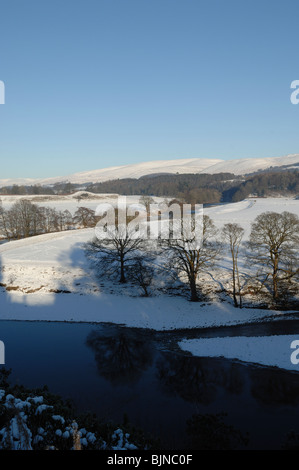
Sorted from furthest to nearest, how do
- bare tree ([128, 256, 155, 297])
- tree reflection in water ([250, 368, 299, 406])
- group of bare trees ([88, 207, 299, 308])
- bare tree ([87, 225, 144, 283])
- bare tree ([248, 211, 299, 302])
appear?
bare tree ([87, 225, 144, 283])
bare tree ([128, 256, 155, 297])
group of bare trees ([88, 207, 299, 308])
bare tree ([248, 211, 299, 302])
tree reflection in water ([250, 368, 299, 406])

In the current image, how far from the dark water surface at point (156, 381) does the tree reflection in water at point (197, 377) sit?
5cm

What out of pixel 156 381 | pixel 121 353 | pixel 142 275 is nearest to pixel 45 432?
pixel 156 381

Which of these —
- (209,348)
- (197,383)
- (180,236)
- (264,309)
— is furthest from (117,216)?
(197,383)

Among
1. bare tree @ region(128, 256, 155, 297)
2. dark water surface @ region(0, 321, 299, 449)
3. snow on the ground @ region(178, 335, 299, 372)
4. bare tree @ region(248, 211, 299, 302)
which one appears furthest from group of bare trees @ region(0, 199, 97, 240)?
snow on the ground @ region(178, 335, 299, 372)

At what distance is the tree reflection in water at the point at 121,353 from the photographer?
18.0 metres

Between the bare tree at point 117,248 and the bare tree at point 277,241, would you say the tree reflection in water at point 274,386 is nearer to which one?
the bare tree at point 277,241

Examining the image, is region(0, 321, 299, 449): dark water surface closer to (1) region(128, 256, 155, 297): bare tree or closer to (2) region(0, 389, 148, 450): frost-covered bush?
(2) region(0, 389, 148, 450): frost-covered bush

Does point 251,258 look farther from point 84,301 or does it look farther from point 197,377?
point 84,301

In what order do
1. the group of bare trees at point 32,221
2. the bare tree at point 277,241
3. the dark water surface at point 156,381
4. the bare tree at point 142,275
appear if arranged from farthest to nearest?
the group of bare trees at point 32,221, the bare tree at point 142,275, the bare tree at point 277,241, the dark water surface at point 156,381

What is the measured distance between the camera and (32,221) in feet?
225

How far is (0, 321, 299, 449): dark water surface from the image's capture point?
42.9 feet

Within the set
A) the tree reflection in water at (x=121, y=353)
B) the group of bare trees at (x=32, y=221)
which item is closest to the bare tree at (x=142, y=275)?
the tree reflection in water at (x=121, y=353)

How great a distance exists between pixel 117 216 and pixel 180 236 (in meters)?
31.2

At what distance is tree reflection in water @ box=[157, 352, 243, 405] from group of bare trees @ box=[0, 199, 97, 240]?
53.1 meters
